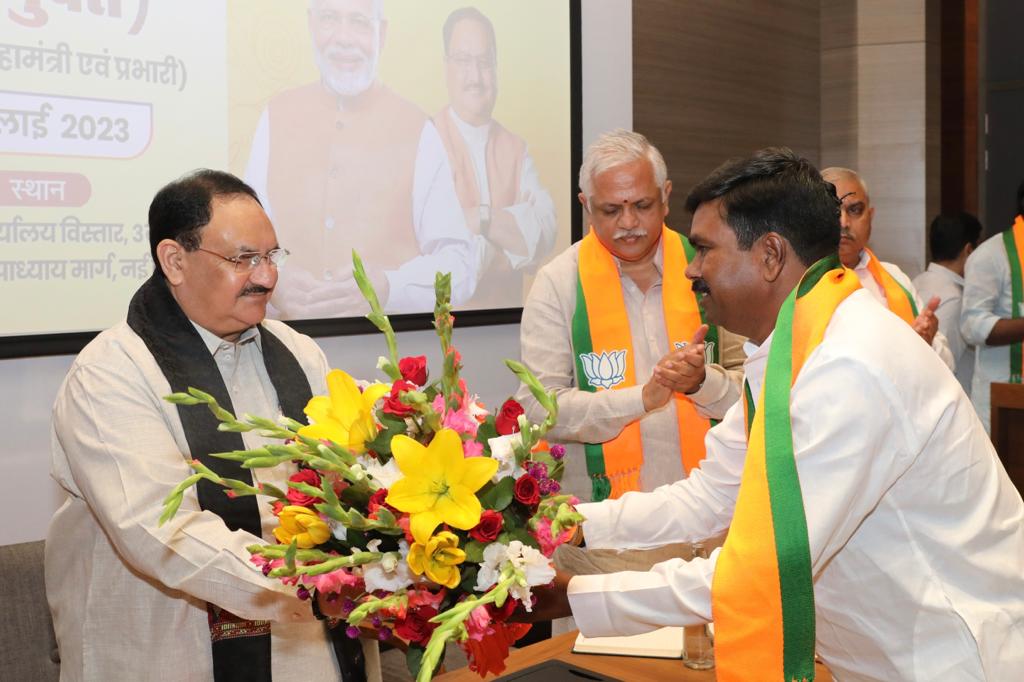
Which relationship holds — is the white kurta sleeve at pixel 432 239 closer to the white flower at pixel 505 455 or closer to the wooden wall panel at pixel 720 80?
the wooden wall panel at pixel 720 80

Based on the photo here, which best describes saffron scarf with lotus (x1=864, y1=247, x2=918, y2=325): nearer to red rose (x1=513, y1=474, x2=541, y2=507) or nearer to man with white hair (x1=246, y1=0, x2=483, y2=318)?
man with white hair (x1=246, y1=0, x2=483, y2=318)

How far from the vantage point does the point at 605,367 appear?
126 inches

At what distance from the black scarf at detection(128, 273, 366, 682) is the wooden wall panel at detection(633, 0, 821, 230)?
385 centimetres

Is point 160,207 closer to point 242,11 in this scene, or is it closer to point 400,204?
point 242,11

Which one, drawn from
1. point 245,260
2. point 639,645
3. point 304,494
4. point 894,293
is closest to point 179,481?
point 245,260

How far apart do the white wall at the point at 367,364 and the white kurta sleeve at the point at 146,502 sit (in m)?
0.91

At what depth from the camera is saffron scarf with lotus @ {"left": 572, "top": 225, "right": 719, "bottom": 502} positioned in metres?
3.16

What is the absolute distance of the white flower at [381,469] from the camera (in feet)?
4.54

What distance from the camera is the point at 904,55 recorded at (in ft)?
23.4

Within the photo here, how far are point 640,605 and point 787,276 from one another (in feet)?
2.05

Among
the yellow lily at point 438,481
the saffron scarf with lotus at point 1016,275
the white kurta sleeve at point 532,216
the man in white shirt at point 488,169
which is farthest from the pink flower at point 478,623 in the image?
the saffron scarf with lotus at point 1016,275

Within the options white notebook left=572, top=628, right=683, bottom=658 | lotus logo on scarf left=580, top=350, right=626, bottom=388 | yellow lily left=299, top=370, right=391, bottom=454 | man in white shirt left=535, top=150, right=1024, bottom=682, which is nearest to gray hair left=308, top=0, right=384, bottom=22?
lotus logo on scarf left=580, top=350, right=626, bottom=388

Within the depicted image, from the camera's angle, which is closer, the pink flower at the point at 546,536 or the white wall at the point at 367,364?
the pink flower at the point at 546,536

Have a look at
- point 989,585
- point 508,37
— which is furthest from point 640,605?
point 508,37
